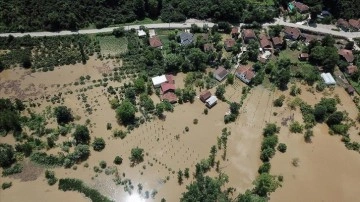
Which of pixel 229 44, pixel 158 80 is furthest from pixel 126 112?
pixel 229 44

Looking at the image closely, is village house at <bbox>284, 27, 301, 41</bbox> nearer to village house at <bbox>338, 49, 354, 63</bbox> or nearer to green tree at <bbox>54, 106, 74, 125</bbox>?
village house at <bbox>338, 49, 354, 63</bbox>

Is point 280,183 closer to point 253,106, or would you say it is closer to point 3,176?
point 253,106

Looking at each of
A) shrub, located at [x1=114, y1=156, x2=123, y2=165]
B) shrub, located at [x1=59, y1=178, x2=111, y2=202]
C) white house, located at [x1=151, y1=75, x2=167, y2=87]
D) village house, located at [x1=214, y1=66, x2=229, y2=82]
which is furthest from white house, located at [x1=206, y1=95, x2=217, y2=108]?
shrub, located at [x1=59, y1=178, x2=111, y2=202]

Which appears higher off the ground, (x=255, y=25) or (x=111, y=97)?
(x=255, y=25)

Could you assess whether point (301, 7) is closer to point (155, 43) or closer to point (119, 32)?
point (155, 43)

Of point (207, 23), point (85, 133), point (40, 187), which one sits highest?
point (207, 23)

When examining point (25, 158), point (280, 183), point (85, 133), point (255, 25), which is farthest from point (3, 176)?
point (255, 25)

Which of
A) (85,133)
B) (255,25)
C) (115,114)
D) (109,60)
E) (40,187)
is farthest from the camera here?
(255,25)

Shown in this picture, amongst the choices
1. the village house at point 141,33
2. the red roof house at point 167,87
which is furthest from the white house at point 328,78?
the village house at point 141,33
